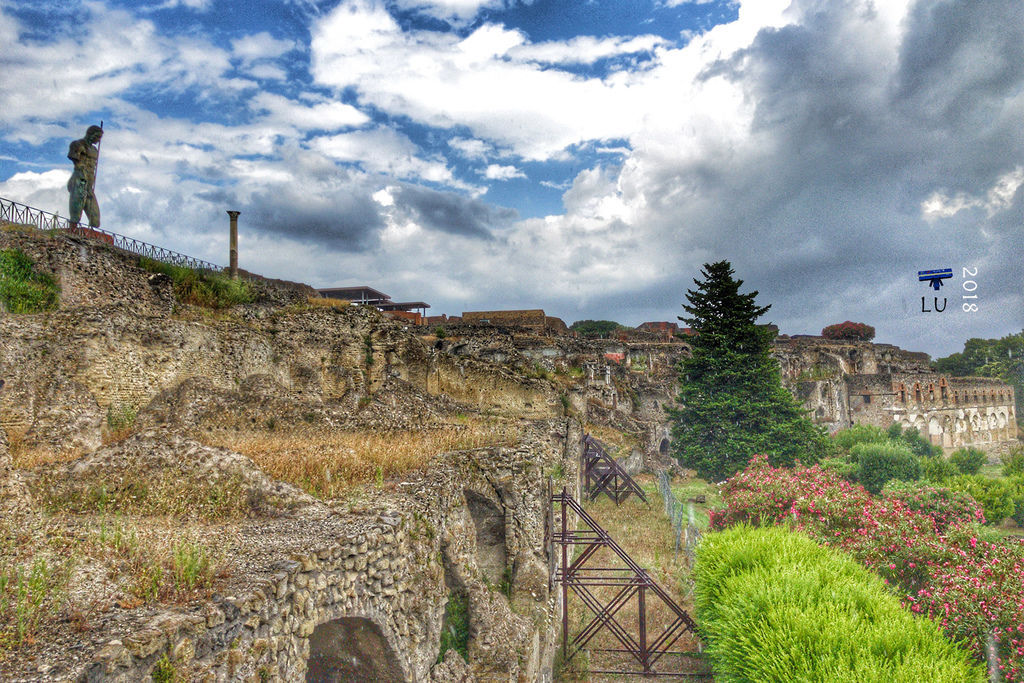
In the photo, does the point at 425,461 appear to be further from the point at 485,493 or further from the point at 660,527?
the point at 660,527

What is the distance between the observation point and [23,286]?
1269 centimetres

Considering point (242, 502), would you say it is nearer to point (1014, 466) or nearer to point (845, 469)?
point (845, 469)

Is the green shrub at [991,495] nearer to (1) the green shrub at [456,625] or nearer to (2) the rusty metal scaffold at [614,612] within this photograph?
(2) the rusty metal scaffold at [614,612]

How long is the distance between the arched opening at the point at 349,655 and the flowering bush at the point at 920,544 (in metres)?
9.59

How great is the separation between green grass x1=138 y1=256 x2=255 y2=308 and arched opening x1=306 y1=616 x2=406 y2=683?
13.6 m

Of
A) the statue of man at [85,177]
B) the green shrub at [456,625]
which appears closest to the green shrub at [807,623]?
the green shrub at [456,625]

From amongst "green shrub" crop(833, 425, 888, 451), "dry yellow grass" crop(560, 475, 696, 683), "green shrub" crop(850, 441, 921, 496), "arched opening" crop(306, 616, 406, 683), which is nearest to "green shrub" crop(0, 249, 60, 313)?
"arched opening" crop(306, 616, 406, 683)

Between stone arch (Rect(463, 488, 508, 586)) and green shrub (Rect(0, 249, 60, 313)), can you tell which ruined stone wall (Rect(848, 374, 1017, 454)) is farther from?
green shrub (Rect(0, 249, 60, 313))

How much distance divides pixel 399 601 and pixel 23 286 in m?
12.0

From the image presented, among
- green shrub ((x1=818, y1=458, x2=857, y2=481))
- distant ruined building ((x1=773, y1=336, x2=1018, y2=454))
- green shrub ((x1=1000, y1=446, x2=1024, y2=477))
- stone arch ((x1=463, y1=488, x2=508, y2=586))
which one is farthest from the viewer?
distant ruined building ((x1=773, y1=336, x2=1018, y2=454))

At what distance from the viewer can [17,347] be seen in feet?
34.6

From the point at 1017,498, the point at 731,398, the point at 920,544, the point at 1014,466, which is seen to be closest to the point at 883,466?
the point at 1017,498

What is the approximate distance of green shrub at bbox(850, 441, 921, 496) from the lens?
93.4 ft

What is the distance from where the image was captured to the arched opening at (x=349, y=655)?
6141mm
